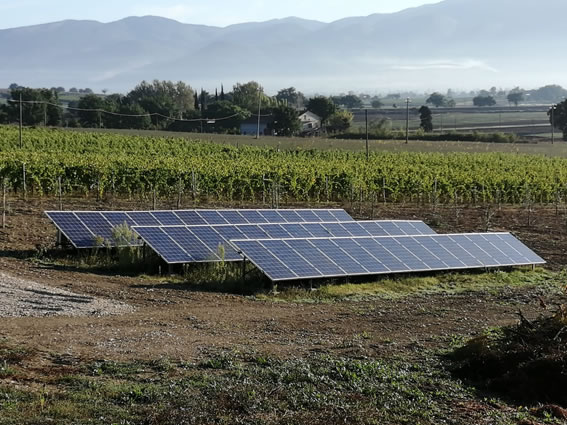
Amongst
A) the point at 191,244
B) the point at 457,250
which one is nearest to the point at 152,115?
the point at 457,250

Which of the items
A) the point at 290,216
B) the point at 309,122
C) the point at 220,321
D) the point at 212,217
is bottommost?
the point at 220,321

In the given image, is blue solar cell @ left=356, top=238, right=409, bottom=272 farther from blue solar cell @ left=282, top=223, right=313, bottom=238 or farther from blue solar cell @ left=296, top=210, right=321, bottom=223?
blue solar cell @ left=296, top=210, right=321, bottom=223

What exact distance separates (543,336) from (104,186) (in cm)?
2662

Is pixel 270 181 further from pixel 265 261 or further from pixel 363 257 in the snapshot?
pixel 265 261

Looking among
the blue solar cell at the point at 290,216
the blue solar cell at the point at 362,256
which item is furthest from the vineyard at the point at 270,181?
the blue solar cell at the point at 362,256

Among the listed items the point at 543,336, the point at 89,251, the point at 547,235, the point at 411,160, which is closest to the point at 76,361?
the point at 543,336

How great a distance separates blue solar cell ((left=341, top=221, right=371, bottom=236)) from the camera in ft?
95.3

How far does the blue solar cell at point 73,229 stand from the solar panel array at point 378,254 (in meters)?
4.53

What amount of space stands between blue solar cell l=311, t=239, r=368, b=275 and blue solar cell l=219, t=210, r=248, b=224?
13.6ft

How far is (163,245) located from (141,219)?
9.65 ft

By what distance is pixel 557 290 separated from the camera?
84.8 feet

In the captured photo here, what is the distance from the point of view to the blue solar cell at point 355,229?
29.1m

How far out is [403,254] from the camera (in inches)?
1062

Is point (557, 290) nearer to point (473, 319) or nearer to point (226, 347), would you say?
point (473, 319)
